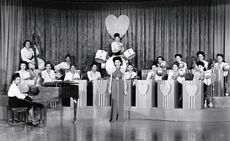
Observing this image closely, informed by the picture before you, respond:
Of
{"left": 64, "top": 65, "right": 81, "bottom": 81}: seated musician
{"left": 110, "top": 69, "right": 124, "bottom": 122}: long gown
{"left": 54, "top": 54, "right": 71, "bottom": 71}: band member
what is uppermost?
{"left": 54, "top": 54, "right": 71, "bottom": 71}: band member

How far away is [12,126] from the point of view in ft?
32.5

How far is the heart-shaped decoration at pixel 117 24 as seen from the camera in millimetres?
14062

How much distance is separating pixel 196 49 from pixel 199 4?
134 cm

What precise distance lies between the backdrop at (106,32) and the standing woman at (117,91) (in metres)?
3.46

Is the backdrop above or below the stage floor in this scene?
above

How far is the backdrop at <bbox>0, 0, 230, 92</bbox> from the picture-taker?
1307cm

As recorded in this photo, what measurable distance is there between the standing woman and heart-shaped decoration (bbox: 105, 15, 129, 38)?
330 cm

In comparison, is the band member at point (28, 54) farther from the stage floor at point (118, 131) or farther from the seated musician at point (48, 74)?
the stage floor at point (118, 131)

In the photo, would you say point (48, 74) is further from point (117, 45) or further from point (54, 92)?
point (54, 92)

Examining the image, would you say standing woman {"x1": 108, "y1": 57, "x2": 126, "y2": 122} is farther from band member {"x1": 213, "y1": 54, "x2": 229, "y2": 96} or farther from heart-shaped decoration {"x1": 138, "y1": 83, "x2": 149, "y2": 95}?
band member {"x1": 213, "y1": 54, "x2": 229, "y2": 96}

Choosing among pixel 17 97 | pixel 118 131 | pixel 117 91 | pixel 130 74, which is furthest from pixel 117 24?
pixel 118 131

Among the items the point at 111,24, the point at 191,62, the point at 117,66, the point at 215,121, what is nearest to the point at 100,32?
the point at 111,24

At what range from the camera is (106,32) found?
14641 mm

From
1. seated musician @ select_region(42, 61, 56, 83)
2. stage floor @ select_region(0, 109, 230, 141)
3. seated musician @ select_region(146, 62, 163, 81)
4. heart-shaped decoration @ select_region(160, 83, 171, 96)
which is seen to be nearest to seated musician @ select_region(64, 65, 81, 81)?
seated musician @ select_region(42, 61, 56, 83)
